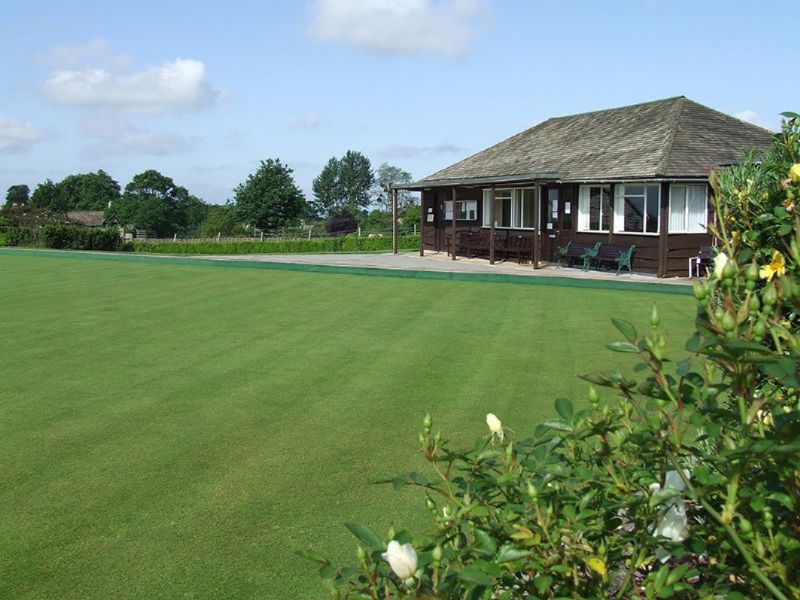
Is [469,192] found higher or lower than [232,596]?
higher

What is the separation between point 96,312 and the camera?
47.0ft

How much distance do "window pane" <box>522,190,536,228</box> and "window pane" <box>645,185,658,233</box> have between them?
5412 mm

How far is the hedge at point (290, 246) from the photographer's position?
4184cm

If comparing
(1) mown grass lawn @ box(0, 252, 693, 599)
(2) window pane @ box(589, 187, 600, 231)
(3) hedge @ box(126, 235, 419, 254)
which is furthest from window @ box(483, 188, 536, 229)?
(3) hedge @ box(126, 235, 419, 254)

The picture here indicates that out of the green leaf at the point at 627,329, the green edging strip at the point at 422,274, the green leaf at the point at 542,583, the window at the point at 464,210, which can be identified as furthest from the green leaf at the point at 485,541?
the window at the point at 464,210

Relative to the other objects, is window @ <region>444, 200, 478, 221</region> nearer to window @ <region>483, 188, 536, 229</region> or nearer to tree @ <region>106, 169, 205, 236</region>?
window @ <region>483, 188, 536, 229</region>

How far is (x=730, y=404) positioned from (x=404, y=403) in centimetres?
580

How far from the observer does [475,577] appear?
1.82 metres

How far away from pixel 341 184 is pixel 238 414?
122223 mm

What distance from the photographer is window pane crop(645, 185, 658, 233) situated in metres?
21.6

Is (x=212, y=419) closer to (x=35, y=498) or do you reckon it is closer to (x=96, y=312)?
(x=35, y=498)

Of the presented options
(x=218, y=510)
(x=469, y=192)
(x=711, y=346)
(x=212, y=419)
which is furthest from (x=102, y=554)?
(x=469, y=192)

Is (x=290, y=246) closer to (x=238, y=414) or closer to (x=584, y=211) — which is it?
(x=584, y=211)

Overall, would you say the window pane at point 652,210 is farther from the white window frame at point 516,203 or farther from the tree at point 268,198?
the tree at point 268,198
